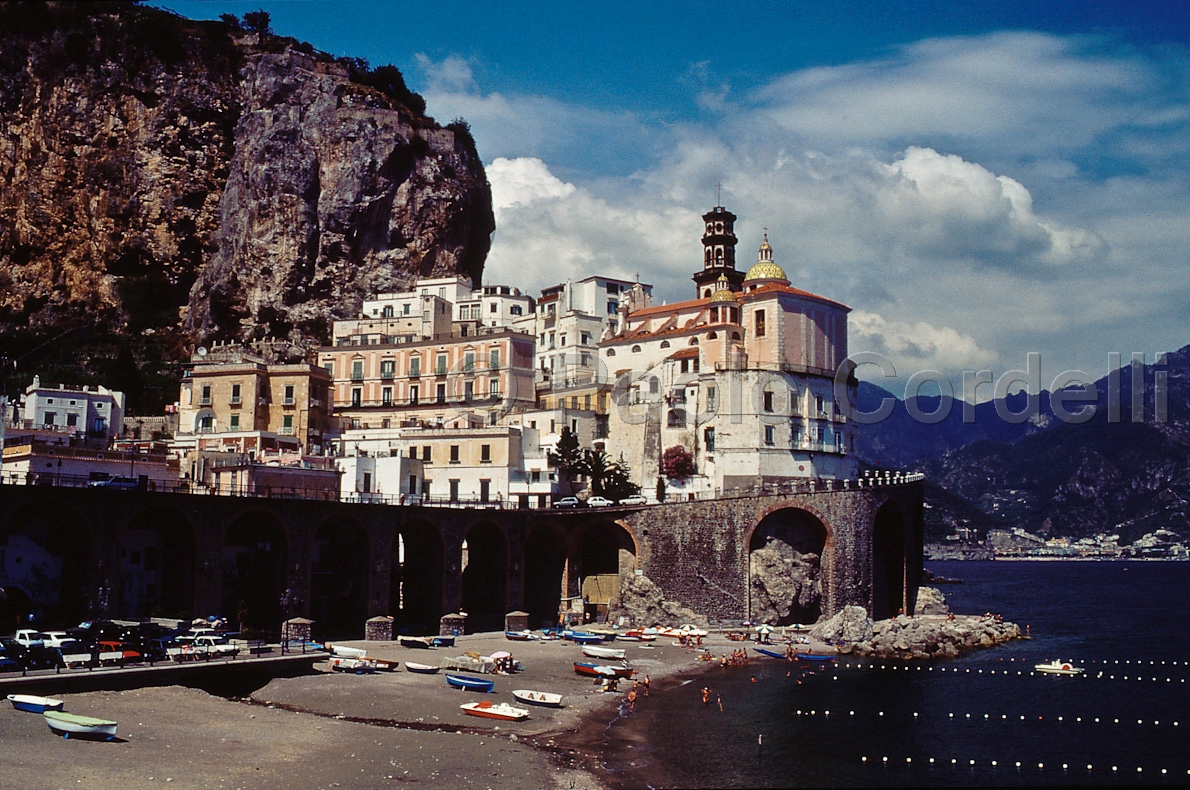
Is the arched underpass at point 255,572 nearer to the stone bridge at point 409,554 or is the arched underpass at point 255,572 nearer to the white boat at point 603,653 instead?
the stone bridge at point 409,554

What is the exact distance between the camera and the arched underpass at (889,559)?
88625mm

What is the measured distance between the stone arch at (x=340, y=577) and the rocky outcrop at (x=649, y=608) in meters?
21.5

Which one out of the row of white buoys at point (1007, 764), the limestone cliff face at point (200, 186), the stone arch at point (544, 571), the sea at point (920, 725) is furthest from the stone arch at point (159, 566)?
the limestone cliff face at point (200, 186)

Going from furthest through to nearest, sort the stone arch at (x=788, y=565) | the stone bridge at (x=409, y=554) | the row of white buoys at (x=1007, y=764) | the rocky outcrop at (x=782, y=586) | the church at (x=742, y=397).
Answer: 1. the church at (x=742, y=397)
2. the stone arch at (x=788, y=565)
3. the rocky outcrop at (x=782, y=586)
4. the stone bridge at (x=409, y=554)
5. the row of white buoys at (x=1007, y=764)

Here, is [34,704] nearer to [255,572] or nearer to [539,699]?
[539,699]

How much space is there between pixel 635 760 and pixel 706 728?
7.61 meters

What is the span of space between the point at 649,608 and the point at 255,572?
96.9ft

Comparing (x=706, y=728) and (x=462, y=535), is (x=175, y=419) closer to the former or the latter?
(x=462, y=535)

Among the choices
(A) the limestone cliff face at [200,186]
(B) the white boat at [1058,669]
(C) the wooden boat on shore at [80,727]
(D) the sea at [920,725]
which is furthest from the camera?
(A) the limestone cliff face at [200,186]

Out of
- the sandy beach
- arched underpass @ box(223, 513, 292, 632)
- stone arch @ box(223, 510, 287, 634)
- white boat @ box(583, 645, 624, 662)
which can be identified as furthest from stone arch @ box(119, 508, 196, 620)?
white boat @ box(583, 645, 624, 662)

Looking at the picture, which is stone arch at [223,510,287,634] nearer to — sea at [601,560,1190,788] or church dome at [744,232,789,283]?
sea at [601,560,1190,788]

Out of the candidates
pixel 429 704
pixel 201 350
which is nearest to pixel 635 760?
pixel 429 704

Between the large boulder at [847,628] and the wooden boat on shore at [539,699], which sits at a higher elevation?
the large boulder at [847,628]

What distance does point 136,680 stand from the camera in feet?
163
